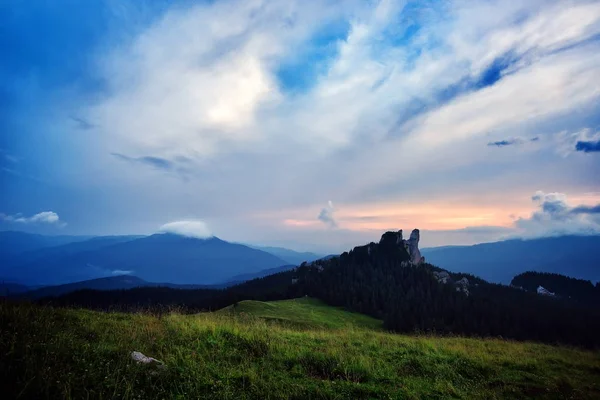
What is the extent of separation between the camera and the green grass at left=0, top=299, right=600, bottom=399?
21.8 feet

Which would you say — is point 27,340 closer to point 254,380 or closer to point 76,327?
point 76,327

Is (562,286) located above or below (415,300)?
below

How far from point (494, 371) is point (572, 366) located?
21.2ft

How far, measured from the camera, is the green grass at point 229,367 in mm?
6633

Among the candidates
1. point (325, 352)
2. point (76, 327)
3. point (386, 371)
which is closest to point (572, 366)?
point (386, 371)

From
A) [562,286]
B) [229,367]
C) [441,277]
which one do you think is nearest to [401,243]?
[441,277]

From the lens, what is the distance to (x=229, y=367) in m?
8.77

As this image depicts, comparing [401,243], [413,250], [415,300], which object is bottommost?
[415,300]

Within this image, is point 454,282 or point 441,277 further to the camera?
point 454,282

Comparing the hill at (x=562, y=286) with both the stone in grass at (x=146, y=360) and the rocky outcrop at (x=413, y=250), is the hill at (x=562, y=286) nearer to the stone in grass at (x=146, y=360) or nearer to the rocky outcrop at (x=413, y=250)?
the rocky outcrop at (x=413, y=250)

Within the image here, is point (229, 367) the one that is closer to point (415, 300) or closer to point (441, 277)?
point (415, 300)

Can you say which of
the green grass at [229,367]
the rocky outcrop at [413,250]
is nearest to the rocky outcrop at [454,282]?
the rocky outcrop at [413,250]

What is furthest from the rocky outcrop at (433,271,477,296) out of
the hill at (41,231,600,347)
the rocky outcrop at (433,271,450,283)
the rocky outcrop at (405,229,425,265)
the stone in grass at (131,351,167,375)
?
the stone in grass at (131,351,167,375)

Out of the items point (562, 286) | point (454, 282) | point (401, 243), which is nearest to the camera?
point (454, 282)
